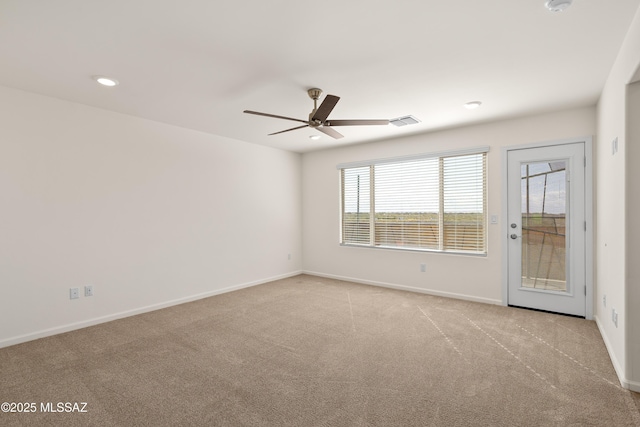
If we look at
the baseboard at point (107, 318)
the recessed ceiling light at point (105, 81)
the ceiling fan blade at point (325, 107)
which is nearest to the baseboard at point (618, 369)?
the ceiling fan blade at point (325, 107)

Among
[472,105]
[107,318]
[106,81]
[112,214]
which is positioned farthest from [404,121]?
[107,318]

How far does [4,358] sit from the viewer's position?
2.85 meters

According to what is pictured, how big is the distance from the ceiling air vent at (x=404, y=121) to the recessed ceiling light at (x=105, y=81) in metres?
3.19

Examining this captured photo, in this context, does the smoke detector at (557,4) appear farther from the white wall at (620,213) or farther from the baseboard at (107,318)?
the baseboard at (107,318)

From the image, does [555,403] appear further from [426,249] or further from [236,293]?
[236,293]

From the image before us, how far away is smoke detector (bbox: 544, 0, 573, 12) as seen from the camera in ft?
6.18

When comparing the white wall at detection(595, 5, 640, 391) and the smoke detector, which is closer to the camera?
the smoke detector

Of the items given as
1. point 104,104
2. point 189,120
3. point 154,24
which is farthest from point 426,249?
point 104,104

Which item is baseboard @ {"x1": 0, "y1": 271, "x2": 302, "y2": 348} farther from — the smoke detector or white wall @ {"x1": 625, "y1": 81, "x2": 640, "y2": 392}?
the smoke detector

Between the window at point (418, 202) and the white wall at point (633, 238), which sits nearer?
the white wall at point (633, 238)

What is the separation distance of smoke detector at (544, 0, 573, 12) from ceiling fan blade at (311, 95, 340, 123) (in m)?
1.49

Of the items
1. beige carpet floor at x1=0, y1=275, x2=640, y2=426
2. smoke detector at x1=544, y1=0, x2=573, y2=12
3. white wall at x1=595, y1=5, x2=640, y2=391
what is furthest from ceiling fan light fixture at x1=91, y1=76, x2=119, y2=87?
white wall at x1=595, y1=5, x2=640, y2=391

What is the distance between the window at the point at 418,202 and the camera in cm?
463

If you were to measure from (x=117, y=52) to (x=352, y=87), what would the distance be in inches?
80.5
